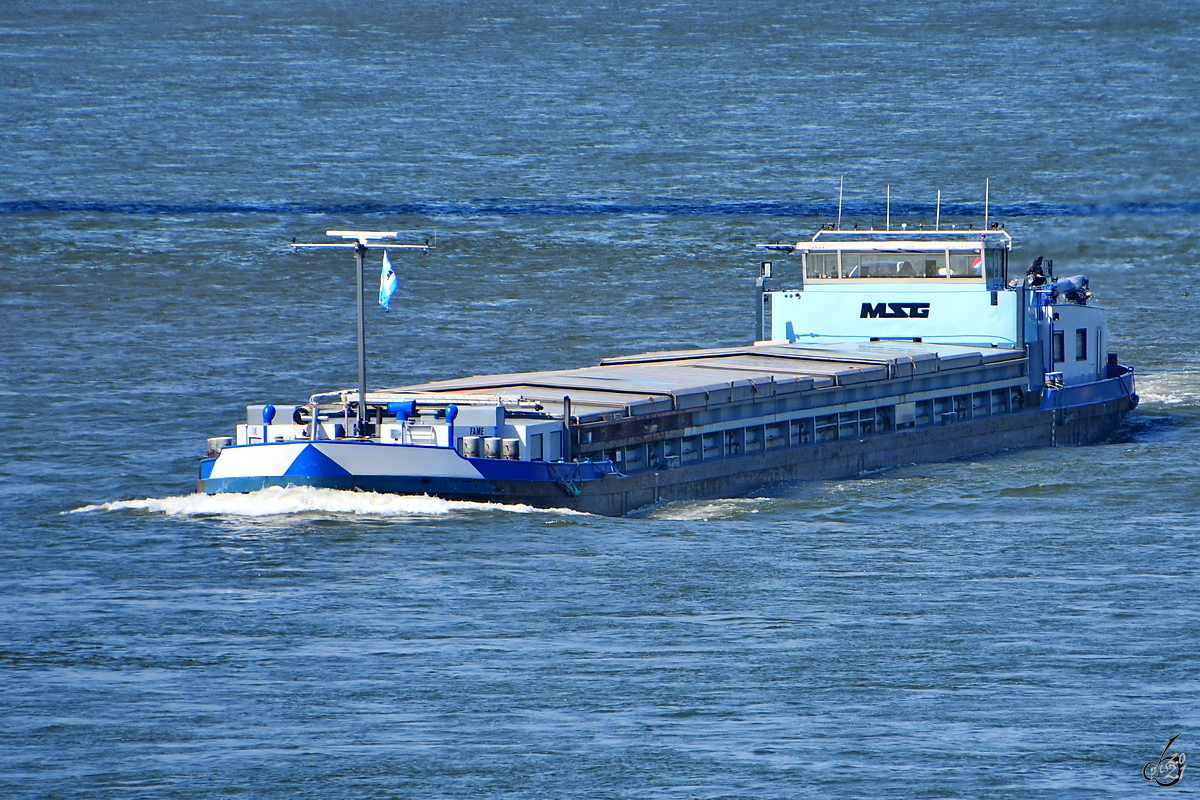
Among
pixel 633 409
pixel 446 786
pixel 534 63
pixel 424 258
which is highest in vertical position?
pixel 534 63

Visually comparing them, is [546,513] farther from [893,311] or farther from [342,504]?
[893,311]

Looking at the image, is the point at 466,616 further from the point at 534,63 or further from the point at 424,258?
the point at 534,63

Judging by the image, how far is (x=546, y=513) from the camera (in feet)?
92.8

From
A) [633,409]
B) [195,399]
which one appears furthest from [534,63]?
[633,409]

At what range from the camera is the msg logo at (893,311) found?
39.8 meters

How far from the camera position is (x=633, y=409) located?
2981 centimetres

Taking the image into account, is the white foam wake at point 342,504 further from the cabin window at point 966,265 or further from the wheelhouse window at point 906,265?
the cabin window at point 966,265

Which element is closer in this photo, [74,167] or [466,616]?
[466,616]

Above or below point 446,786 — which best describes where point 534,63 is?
above

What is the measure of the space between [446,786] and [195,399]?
2494 cm

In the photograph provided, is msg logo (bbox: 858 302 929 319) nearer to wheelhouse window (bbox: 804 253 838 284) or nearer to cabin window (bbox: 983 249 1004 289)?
wheelhouse window (bbox: 804 253 838 284)

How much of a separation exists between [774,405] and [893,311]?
7.94m

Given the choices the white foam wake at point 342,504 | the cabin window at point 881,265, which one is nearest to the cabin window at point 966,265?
the cabin window at point 881,265

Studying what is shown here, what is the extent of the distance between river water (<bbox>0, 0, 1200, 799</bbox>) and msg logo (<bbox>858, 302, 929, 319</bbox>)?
4362 millimetres
